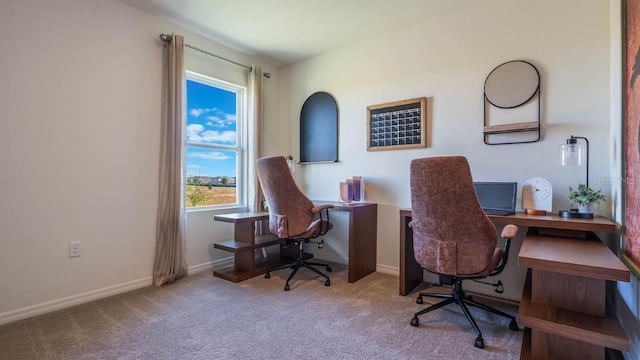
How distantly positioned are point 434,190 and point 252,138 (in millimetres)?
2444

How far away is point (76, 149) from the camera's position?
2.38 meters

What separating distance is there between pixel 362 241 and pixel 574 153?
1.82 m

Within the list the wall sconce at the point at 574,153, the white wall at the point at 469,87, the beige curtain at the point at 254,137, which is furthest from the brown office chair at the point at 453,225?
the beige curtain at the point at 254,137

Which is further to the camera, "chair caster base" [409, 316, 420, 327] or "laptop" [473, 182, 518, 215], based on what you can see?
"laptop" [473, 182, 518, 215]

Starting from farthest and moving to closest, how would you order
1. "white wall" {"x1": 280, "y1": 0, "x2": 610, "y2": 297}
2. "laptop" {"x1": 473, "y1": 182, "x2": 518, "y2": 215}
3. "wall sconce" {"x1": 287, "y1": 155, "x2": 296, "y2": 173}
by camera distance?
"wall sconce" {"x1": 287, "y1": 155, "x2": 296, "y2": 173}, "laptop" {"x1": 473, "y1": 182, "x2": 518, "y2": 215}, "white wall" {"x1": 280, "y1": 0, "x2": 610, "y2": 297}

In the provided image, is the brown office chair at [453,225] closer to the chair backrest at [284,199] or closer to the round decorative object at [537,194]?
the round decorative object at [537,194]

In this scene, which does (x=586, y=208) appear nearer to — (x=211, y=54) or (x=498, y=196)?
(x=498, y=196)

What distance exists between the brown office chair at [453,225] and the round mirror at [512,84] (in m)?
1.18

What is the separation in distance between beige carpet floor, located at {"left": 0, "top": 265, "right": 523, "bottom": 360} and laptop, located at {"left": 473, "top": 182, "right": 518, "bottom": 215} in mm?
762

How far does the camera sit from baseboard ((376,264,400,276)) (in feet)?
10.2

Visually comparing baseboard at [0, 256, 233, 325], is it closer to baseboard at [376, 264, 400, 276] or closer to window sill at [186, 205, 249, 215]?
window sill at [186, 205, 249, 215]

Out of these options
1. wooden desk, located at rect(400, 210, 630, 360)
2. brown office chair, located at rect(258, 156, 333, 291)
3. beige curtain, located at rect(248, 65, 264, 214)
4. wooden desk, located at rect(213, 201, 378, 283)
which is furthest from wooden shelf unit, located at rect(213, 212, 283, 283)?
wooden desk, located at rect(400, 210, 630, 360)

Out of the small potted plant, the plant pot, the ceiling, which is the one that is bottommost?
the plant pot

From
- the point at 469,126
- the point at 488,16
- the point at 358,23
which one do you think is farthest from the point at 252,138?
the point at 488,16
